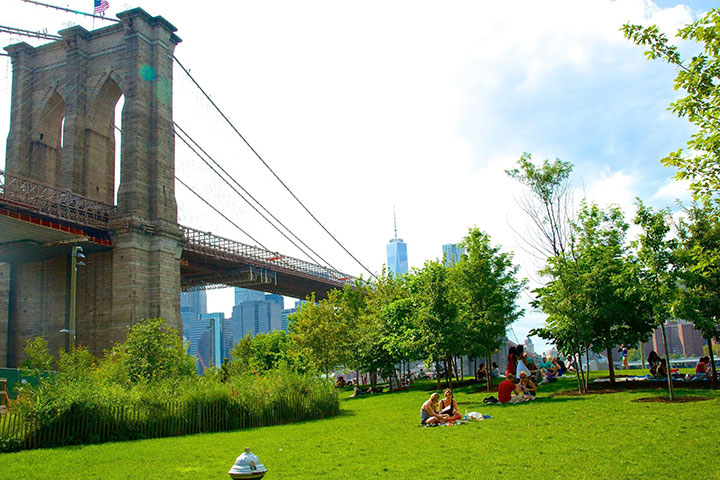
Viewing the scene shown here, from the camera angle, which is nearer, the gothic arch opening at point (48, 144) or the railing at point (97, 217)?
the railing at point (97, 217)

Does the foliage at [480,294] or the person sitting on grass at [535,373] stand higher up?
the foliage at [480,294]

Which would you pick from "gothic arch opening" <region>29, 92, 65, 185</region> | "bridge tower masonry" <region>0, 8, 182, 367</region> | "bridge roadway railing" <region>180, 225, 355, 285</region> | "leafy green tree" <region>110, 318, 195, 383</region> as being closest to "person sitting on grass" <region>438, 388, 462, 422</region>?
"leafy green tree" <region>110, 318, 195, 383</region>

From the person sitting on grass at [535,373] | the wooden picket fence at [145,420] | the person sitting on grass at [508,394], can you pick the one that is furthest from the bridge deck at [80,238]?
the person sitting on grass at [508,394]

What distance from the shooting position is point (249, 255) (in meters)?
52.3

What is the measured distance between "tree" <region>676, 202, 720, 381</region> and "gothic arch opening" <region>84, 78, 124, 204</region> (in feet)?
112

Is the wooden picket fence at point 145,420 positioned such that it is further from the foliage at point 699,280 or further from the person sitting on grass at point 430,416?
the foliage at point 699,280

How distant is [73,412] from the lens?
14.0 meters

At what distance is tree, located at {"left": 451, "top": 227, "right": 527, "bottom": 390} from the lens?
2311cm

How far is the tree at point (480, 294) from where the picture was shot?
23.1 metres

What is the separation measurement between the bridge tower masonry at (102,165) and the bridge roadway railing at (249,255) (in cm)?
422

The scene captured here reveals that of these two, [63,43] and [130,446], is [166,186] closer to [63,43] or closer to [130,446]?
[63,43]

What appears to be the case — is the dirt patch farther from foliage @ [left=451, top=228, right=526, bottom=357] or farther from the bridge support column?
the bridge support column

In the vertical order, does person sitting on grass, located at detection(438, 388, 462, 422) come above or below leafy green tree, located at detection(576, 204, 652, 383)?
below

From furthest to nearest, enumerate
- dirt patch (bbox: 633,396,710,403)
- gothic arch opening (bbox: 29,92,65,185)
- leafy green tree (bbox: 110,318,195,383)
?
gothic arch opening (bbox: 29,92,65,185)
leafy green tree (bbox: 110,318,195,383)
dirt patch (bbox: 633,396,710,403)
